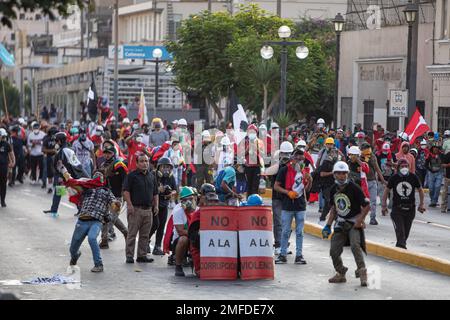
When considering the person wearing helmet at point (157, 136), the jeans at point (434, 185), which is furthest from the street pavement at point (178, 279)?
the person wearing helmet at point (157, 136)

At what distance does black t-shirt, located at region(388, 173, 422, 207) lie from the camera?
20109 mm

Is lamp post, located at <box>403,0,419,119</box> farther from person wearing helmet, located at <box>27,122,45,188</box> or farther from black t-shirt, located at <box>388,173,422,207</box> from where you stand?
black t-shirt, located at <box>388,173,422,207</box>

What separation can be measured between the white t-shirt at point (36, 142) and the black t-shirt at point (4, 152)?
8232mm

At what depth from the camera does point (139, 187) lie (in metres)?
19.0

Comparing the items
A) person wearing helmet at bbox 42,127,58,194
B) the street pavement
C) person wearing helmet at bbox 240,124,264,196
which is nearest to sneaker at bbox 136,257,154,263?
the street pavement

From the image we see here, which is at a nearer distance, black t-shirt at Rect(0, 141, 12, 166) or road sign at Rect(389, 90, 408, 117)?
black t-shirt at Rect(0, 141, 12, 166)

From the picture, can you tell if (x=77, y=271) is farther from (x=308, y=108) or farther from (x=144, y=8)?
(x=144, y=8)

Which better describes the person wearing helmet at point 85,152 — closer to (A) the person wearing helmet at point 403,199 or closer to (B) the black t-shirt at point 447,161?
(B) the black t-shirt at point 447,161

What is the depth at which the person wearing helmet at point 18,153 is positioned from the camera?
37.4 meters

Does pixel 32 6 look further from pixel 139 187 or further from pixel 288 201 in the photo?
pixel 288 201

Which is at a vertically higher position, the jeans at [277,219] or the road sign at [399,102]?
the road sign at [399,102]

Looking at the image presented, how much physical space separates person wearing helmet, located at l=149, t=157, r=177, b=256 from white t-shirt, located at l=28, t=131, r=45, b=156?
1816 centimetres

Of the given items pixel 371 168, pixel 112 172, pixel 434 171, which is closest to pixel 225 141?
pixel 371 168
